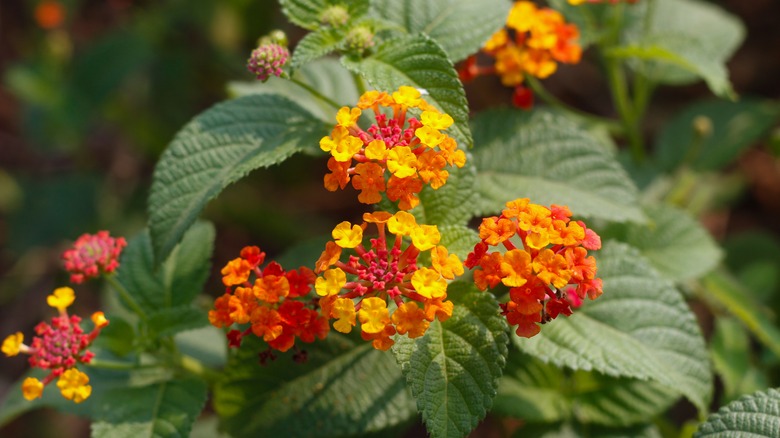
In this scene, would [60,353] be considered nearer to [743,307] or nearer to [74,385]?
[74,385]

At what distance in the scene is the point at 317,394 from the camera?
193 cm

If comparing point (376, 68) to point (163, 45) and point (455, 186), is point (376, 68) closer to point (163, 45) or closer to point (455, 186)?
point (455, 186)

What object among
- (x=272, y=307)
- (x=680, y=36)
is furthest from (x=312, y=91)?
(x=680, y=36)

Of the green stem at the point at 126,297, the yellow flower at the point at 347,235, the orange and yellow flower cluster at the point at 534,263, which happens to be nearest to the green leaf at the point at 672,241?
the orange and yellow flower cluster at the point at 534,263

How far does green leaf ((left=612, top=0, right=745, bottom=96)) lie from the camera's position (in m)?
2.45

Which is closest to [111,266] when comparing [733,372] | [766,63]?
[733,372]

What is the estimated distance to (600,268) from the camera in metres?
1.97

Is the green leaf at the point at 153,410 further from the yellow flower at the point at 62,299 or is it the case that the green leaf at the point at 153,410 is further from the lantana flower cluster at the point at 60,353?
the yellow flower at the point at 62,299

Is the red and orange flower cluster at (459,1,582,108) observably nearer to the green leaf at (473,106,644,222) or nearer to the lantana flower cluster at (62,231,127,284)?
the green leaf at (473,106,644,222)

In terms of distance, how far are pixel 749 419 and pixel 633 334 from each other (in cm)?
35

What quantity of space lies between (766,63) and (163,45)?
2893 mm

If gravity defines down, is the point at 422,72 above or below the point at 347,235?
above

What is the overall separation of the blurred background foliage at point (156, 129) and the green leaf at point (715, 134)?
0.44m

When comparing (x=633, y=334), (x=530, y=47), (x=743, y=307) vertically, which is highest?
(x=530, y=47)
